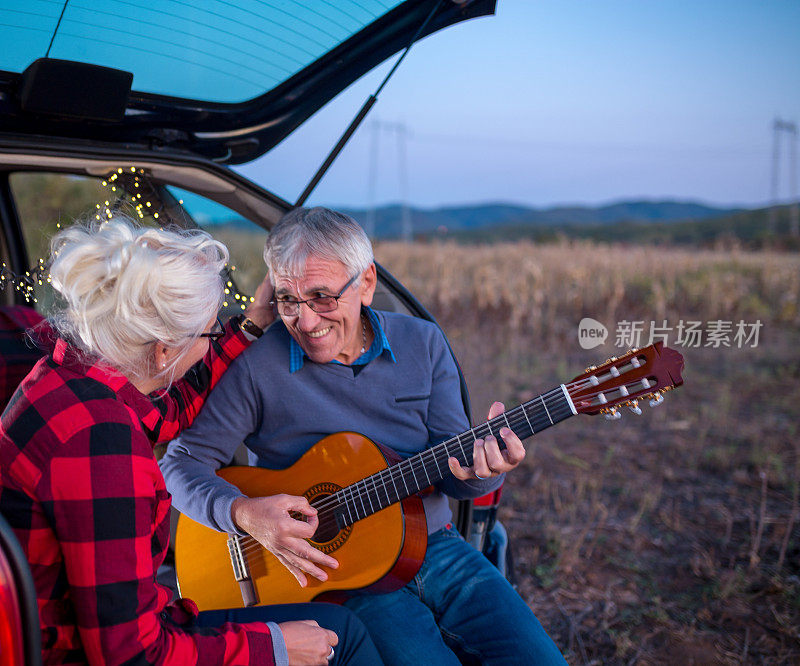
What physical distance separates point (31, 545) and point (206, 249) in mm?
642

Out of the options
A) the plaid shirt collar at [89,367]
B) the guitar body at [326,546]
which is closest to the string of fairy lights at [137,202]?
the guitar body at [326,546]

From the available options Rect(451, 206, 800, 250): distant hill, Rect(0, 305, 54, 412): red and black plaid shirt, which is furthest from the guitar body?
Rect(451, 206, 800, 250): distant hill

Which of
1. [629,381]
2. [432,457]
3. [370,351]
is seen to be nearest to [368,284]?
[370,351]

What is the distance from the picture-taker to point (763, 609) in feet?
9.05

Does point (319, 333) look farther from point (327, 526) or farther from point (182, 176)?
point (182, 176)

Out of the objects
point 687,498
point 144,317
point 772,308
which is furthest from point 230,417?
point 772,308

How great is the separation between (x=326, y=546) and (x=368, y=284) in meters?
0.83

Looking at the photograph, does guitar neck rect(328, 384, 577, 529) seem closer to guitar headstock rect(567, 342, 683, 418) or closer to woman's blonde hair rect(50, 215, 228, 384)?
guitar headstock rect(567, 342, 683, 418)

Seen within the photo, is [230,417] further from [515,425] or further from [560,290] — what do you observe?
[560,290]

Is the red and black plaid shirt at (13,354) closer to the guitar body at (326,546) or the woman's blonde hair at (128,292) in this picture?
the guitar body at (326,546)

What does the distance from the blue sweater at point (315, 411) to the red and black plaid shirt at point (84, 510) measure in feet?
2.64

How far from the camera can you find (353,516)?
1.86 metres

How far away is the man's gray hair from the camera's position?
1.93 m

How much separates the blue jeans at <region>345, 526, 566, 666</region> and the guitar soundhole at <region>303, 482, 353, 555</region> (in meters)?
0.17
